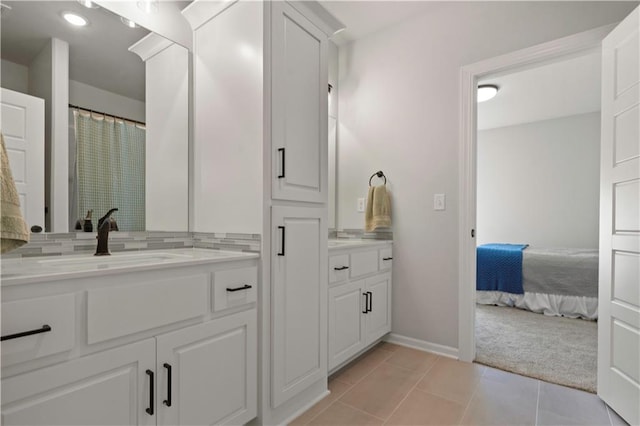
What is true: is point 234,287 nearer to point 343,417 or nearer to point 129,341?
point 129,341

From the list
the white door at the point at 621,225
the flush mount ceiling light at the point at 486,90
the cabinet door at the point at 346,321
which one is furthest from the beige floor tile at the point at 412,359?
the flush mount ceiling light at the point at 486,90

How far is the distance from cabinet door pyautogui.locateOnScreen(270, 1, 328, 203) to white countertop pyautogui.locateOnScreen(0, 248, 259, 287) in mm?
449

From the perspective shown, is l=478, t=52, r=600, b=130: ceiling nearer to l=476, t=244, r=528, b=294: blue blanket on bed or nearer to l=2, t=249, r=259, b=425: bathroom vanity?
l=476, t=244, r=528, b=294: blue blanket on bed

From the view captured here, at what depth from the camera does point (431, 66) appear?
8.16ft

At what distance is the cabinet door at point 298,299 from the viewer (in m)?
1.53

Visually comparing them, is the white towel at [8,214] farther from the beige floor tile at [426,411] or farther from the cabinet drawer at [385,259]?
the cabinet drawer at [385,259]

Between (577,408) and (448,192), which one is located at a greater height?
(448,192)

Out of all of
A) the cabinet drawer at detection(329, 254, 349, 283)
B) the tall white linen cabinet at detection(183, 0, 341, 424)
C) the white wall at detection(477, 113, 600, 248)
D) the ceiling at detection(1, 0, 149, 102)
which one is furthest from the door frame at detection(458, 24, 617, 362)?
the white wall at detection(477, 113, 600, 248)

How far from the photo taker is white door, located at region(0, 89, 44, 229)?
1.30m

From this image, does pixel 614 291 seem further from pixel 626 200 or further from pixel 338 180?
pixel 338 180

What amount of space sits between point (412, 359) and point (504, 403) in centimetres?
66

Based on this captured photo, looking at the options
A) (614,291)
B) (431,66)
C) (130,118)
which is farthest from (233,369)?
(431,66)

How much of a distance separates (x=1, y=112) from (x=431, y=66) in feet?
8.25

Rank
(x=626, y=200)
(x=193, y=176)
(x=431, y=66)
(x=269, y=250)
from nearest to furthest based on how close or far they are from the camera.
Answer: (x=269, y=250) < (x=626, y=200) < (x=193, y=176) < (x=431, y=66)
